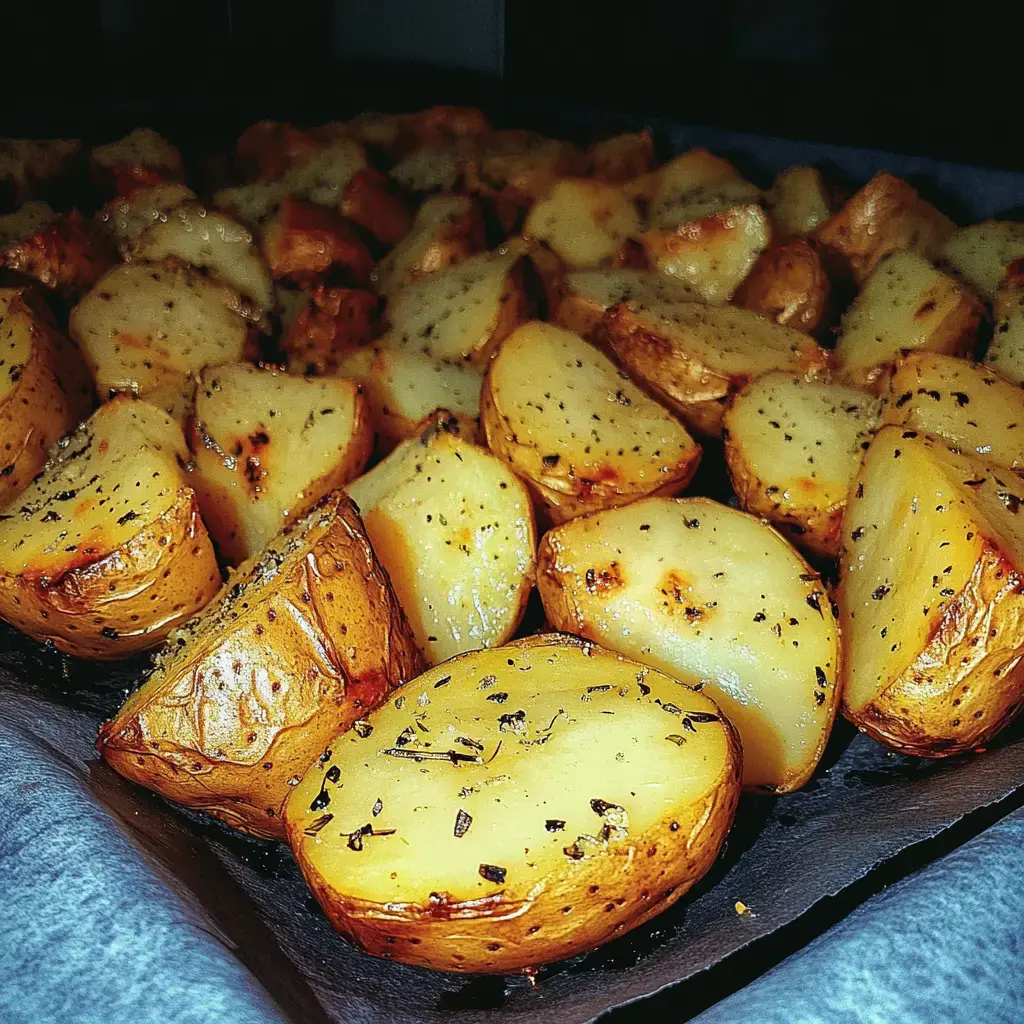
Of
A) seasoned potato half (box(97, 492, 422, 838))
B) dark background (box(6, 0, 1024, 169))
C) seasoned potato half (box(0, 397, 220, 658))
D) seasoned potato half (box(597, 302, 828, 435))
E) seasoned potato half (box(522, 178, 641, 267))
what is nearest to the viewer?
seasoned potato half (box(97, 492, 422, 838))

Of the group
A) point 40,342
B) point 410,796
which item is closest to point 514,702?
point 410,796

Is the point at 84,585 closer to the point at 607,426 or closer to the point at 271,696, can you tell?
the point at 271,696

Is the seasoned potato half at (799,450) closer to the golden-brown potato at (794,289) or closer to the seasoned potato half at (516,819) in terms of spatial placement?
the golden-brown potato at (794,289)

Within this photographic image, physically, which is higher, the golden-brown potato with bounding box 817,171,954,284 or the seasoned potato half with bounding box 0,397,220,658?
the golden-brown potato with bounding box 817,171,954,284

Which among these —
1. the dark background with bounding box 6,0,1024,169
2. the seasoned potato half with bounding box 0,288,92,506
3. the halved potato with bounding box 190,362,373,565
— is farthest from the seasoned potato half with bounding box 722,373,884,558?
the dark background with bounding box 6,0,1024,169

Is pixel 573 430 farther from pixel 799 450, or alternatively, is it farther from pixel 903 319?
pixel 903 319

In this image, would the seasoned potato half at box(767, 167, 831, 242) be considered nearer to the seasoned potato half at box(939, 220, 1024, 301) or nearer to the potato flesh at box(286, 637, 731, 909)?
the seasoned potato half at box(939, 220, 1024, 301)

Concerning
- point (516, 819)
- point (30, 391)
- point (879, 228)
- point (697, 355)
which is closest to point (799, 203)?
point (879, 228)

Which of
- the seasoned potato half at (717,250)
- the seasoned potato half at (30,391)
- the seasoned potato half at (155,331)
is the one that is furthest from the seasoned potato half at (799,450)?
the seasoned potato half at (30,391)
